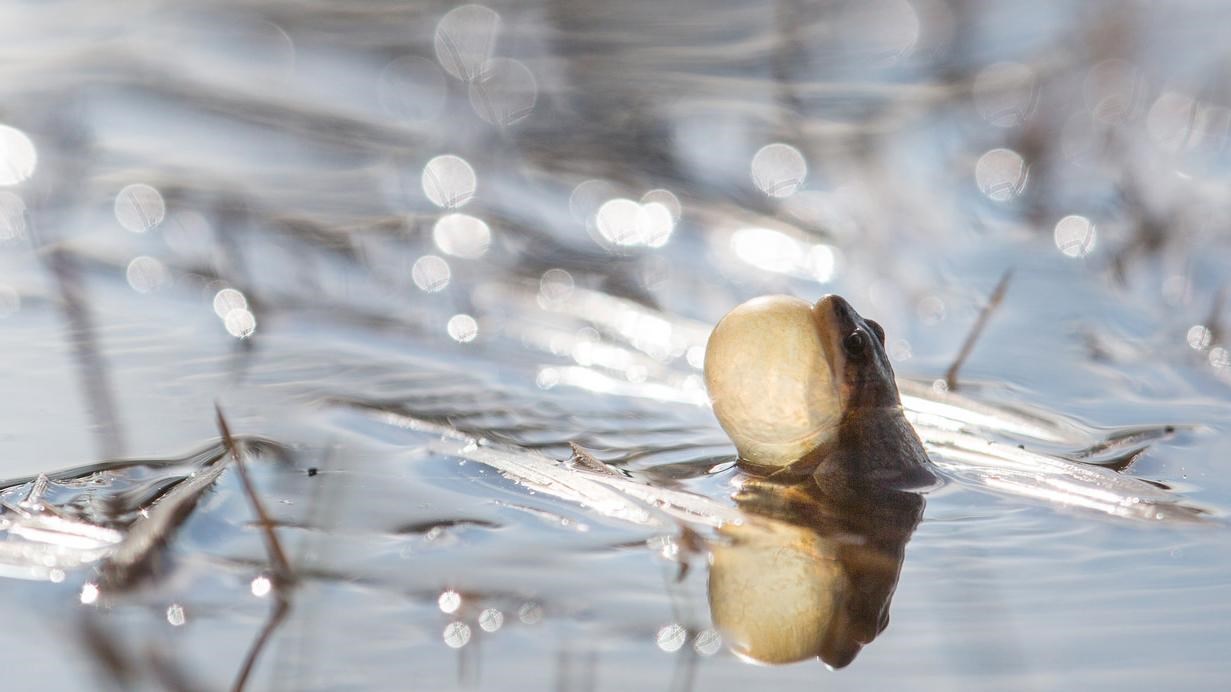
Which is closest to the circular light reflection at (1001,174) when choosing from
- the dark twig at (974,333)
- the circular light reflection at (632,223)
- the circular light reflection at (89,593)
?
the dark twig at (974,333)

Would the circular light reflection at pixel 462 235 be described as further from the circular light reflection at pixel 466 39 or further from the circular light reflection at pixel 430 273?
the circular light reflection at pixel 466 39

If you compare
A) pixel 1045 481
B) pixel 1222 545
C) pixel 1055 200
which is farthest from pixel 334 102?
pixel 1222 545

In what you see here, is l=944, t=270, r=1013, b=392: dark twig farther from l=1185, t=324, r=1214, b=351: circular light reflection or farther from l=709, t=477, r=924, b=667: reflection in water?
l=709, t=477, r=924, b=667: reflection in water

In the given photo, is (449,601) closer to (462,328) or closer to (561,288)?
(462,328)

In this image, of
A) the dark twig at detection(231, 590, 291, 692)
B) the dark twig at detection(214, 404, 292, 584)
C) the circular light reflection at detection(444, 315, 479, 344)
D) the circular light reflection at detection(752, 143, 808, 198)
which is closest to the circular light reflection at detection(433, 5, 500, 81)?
the circular light reflection at detection(752, 143, 808, 198)

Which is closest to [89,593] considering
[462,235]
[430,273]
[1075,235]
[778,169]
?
[430,273]

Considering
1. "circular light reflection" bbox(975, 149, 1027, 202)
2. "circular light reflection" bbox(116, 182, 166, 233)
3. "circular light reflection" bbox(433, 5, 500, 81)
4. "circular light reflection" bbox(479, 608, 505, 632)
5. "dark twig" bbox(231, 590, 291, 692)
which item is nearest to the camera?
"dark twig" bbox(231, 590, 291, 692)
